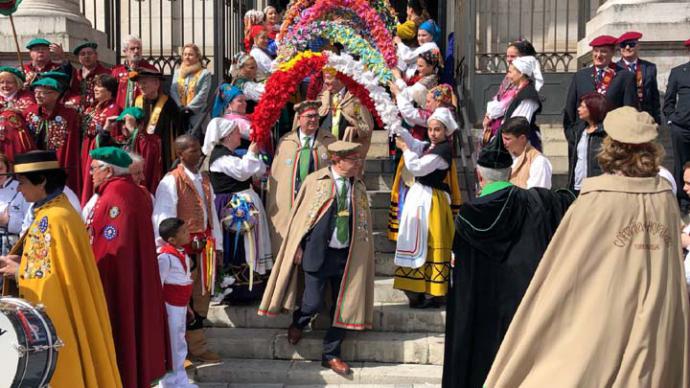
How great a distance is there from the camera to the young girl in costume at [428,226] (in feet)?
25.9

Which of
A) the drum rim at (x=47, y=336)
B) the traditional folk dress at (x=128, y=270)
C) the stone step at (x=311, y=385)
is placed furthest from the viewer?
the stone step at (x=311, y=385)

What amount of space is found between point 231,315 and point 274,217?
3.07 feet

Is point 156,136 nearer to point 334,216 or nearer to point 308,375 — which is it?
point 334,216

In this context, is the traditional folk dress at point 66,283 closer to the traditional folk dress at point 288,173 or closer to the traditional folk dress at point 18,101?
the traditional folk dress at point 288,173

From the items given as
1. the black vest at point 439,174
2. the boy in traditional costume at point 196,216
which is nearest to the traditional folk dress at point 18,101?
the boy in traditional costume at point 196,216

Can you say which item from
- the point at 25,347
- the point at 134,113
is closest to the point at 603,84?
the point at 134,113

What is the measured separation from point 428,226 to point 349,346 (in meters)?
1.25

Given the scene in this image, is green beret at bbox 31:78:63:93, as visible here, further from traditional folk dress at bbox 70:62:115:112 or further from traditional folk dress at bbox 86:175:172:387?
traditional folk dress at bbox 86:175:172:387

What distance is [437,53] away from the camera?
34.1 ft

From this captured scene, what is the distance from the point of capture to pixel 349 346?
24.9ft

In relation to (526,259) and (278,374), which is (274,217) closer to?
(278,374)

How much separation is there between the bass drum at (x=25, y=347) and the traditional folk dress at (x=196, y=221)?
95.1 inches

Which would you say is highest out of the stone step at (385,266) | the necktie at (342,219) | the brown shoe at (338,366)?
the necktie at (342,219)

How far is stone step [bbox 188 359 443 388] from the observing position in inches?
285
